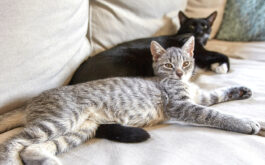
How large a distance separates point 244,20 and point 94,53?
129 centimetres

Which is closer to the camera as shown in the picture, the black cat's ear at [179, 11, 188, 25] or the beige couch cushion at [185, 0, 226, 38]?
the black cat's ear at [179, 11, 188, 25]

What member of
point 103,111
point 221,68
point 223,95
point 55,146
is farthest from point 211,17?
point 55,146

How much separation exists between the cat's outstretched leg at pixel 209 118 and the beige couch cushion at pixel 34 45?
A: 65 cm

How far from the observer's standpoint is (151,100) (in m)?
1.24

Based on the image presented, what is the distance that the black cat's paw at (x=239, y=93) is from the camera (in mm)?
1310

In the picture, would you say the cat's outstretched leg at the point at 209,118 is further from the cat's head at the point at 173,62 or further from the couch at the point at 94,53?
the cat's head at the point at 173,62

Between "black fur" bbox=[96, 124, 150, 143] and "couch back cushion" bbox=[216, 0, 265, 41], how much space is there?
58.2 inches

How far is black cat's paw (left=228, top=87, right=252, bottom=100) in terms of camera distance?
1310 millimetres

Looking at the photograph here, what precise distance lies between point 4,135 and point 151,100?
0.69 meters

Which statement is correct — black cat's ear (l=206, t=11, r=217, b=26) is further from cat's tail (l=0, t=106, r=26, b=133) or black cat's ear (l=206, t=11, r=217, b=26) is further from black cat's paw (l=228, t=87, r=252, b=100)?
Answer: cat's tail (l=0, t=106, r=26, b=133)

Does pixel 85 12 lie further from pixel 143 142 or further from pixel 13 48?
pixel 143 142

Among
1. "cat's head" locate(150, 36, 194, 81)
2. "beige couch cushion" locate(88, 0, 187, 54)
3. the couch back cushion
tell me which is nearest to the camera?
"cat's head" locate(150, 36, 194, 81)

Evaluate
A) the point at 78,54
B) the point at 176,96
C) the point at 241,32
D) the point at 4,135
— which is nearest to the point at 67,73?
the point at 78,54

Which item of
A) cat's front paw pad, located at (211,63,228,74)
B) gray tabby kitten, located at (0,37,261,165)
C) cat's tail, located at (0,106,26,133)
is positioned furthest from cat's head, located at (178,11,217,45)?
cat's tail, located at (0,106,26,133)
